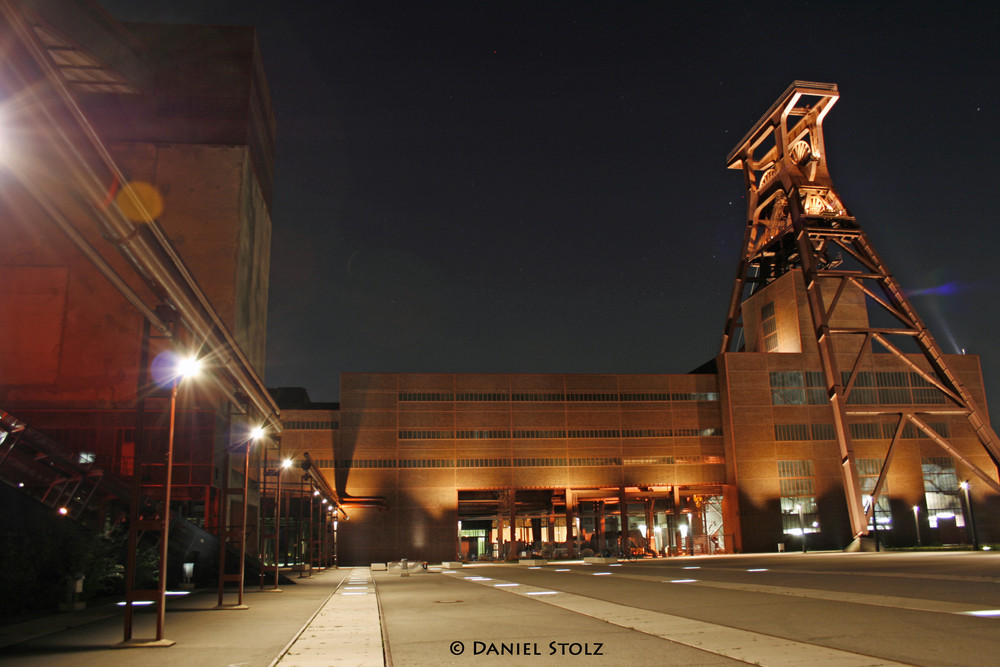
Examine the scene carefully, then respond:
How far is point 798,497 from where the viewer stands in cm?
7288

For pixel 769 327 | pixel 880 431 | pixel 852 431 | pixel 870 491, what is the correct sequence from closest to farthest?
1. pixel 870 491
2. pixel 852 431
3. pixel 880 431
4. pixel 769 327

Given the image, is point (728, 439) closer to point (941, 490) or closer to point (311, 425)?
point (941, 490)

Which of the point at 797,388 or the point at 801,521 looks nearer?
the point at 801,521

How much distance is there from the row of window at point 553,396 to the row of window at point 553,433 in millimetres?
2828

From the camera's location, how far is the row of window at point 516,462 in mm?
72000

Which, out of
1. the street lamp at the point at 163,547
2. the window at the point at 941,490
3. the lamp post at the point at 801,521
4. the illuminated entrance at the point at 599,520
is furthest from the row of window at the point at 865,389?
the street lamp at the point at 163,547

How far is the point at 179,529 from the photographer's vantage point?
93.3 ft

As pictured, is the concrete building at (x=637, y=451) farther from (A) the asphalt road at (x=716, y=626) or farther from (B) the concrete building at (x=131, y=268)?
(A) the asphalt road at (x=716, y=626)

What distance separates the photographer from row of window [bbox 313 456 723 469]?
72000 mm

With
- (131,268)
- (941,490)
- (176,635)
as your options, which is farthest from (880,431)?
(176,635)

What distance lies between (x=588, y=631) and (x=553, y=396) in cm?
6216

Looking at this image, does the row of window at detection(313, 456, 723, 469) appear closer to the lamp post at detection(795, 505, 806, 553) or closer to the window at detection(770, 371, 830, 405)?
the lamp post at detection(795, 505, 806, 553)

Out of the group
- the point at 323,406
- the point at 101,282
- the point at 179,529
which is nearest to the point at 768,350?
the point at 323,406

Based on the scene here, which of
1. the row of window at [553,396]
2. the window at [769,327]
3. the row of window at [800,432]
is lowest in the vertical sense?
the row of window at [800,432]
